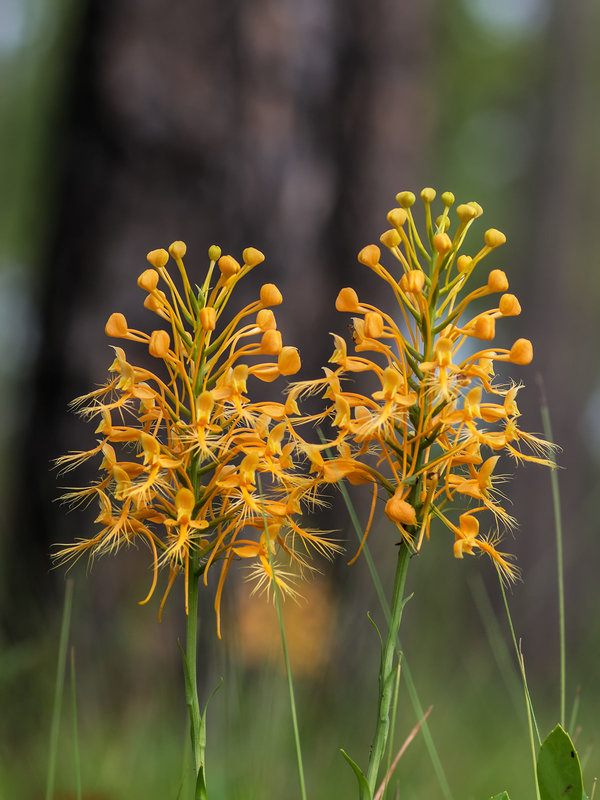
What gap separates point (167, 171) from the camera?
309 cm

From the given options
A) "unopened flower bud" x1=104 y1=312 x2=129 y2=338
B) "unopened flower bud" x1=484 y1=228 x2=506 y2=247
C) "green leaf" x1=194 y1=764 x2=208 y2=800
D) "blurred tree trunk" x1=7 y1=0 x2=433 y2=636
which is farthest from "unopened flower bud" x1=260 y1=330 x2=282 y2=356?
"blurred tree trunk" x1=7 y1=0 x2=433 y2=636

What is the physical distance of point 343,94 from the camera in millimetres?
3590

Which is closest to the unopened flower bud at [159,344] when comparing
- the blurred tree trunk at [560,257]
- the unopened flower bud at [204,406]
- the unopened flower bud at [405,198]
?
the unopened flower bud at [204,406]

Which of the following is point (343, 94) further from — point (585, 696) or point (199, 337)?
point (199, 337)

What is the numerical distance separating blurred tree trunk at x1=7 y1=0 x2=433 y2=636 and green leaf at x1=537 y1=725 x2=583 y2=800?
2.13 meters

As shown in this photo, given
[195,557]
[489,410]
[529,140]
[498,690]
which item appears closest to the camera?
[195,557]

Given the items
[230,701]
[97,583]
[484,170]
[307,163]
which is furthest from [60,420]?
[484,170]

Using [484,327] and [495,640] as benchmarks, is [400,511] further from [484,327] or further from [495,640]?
[495,640]

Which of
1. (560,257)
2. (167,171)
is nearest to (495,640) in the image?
(167,171)

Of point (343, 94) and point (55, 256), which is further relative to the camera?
point (343, 94)

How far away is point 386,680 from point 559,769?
1.07 feet

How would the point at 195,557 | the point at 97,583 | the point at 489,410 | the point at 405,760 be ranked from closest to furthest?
the point at 195,557 → the point at 489,410 → the point at 405,760 → the point at 97,583

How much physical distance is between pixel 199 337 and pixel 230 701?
686 mm

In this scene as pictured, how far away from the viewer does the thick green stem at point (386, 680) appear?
90 cm
